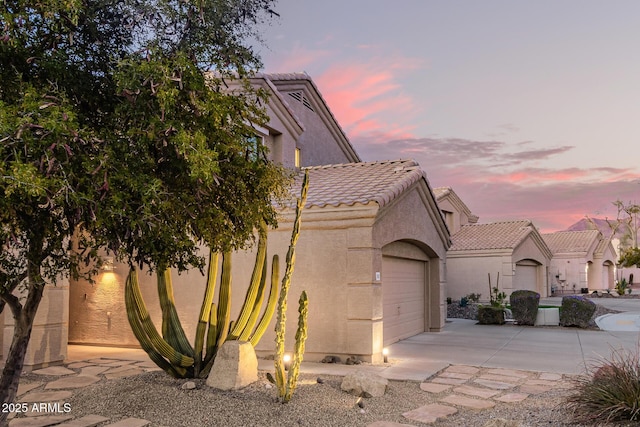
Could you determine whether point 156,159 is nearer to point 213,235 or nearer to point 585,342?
point 213,235

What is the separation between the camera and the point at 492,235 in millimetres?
29344

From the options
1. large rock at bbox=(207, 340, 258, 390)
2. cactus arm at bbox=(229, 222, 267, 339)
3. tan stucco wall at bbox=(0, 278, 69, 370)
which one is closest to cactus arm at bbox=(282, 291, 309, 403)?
large rock at bbox=(207, 340, 258, 390)

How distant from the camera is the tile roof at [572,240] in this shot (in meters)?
40.2

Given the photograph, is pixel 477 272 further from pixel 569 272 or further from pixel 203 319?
pixel 203 319

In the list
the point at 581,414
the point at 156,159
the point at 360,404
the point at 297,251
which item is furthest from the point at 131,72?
the point at 297,251

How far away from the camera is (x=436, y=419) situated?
7.14 meters

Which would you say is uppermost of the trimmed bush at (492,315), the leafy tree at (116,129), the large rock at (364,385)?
the leafy tree at (116,129)

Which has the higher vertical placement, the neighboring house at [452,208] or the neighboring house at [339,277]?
the neighboring house at [452,208]

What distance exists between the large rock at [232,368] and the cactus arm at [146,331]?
596 millimetres

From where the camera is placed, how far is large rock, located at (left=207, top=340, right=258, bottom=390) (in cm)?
805

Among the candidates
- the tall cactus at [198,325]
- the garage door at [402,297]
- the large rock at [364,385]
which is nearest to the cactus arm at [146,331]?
the tall cactus at [198,325]

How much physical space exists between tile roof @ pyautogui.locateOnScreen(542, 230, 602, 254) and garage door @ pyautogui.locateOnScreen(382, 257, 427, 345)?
1123 inches

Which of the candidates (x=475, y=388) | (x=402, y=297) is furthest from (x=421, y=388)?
(x=402, y=297)

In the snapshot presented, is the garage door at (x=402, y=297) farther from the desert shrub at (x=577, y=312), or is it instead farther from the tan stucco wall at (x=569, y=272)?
the tan stucco wall at (x=569, y=272)
